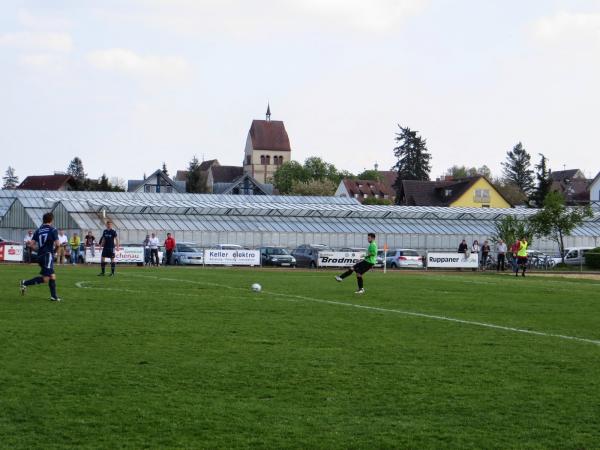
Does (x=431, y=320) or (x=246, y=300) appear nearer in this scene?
(x=431, y=320)

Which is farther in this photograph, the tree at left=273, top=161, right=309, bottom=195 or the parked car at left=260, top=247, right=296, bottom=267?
the tree at left=273, top=161, right=309, bottom=195

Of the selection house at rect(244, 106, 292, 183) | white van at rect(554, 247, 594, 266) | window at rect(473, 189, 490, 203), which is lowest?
white van at rect(554, 247, 594, 266)

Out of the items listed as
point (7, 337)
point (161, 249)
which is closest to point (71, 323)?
point (7, 337)

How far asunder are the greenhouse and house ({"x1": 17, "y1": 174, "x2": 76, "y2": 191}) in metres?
49.7

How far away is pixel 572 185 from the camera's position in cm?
15588

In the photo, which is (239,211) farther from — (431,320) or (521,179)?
(521,179)

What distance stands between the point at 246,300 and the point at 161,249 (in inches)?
1507

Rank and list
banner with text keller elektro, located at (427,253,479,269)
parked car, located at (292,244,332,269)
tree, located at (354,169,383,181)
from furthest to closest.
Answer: tree, located at (354,169,383,181)
parked car, located at (292,244,332,269)
banner with text keller elektro, located at (427,253,479,269)

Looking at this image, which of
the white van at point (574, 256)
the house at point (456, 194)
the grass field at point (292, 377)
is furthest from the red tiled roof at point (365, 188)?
the grass field at point (292, 377)

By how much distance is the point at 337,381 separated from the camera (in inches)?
432

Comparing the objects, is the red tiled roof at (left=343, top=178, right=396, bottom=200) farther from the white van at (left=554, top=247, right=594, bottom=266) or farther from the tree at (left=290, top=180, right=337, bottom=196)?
the white van at (left=554, top=247, right=594, bottom=266)

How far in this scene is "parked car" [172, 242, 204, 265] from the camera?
56250 millimetres

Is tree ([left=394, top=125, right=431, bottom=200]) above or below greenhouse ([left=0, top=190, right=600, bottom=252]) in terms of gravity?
above

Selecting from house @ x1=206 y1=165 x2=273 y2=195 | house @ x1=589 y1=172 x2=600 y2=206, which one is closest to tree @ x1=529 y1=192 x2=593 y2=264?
house @ x1=589 y1=172 x2=600 y2=206
